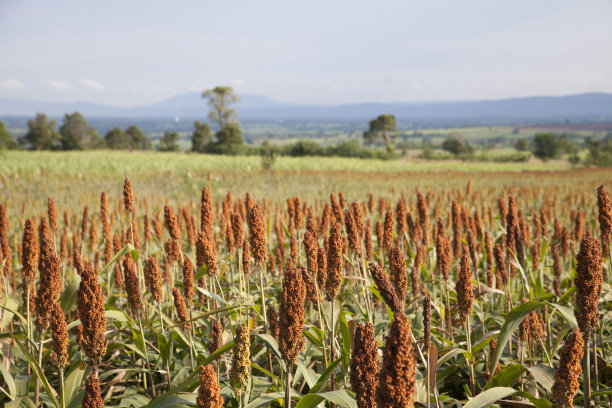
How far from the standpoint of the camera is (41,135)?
10244 centimetres

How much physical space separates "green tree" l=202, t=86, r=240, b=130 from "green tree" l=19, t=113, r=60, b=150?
37.3m

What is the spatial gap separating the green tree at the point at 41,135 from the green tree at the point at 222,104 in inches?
1470

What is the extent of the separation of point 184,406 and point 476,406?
140cm

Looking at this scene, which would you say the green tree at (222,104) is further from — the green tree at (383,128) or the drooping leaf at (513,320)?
the drooping leaf at (513,320)

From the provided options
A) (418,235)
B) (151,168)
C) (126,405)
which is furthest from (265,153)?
(126,405)

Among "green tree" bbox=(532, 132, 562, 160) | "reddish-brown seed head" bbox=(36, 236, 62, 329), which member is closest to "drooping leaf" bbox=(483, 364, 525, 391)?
"reddish-brown seed head" bbox=(36, 236, 62, 329)

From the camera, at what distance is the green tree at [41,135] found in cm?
10206

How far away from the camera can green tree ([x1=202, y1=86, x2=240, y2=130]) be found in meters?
106

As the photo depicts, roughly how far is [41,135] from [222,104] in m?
42.4

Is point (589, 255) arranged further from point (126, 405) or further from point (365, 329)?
point (126, 405)

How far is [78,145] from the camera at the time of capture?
330 ft

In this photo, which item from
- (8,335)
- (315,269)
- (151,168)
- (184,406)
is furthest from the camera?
(151,168)

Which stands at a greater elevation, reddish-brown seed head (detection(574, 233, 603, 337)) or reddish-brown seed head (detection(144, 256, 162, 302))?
reddish-brown seed head (detection(574, 233, 603, 337))

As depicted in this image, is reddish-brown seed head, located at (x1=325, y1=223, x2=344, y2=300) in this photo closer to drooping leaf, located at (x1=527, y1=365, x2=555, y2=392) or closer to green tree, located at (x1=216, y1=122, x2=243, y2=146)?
drooping leaf, located at (x1=527, y1=365, x2=555, y2=392)
